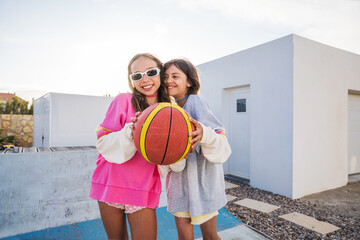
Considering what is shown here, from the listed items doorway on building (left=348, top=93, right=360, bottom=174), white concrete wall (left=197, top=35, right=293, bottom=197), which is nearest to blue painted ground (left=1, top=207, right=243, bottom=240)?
white concrete wall (left=197, top=35, right=293, bottom=197)

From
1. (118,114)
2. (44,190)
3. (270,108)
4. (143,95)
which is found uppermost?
(270,108)

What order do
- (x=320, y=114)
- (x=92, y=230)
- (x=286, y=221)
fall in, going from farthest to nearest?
(x=320, y=114), (x=286, y=221), (x=92, y=230)

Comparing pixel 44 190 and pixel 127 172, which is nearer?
pixel 127 172

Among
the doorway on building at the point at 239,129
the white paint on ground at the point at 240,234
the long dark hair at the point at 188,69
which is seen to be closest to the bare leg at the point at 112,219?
the long dark hair at the point at 188,69

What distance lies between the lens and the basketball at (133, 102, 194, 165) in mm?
1390

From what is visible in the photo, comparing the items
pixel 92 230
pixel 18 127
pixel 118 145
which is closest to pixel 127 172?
pixel 118 145

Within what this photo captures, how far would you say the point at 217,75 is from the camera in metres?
6.47

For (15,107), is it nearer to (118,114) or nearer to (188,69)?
(118,114)

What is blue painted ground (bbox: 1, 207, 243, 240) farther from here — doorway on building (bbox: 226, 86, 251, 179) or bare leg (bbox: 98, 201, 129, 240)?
doorway on building (bbox: 226, 86, 251, 179)

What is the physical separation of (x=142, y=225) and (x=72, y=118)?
4675mm

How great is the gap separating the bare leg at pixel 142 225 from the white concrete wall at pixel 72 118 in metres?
4.48

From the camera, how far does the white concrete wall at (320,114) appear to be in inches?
192

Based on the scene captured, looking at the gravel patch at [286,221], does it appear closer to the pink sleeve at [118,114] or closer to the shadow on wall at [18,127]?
the pink sleeve at [118,114]

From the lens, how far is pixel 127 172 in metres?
1.61
